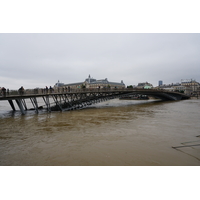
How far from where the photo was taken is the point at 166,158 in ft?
16.5

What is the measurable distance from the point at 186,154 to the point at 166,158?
933 millimetres

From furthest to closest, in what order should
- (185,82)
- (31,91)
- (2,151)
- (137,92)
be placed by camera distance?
(185,82) < (137,92) < (31,91) < (2,151)

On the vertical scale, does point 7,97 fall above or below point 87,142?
above

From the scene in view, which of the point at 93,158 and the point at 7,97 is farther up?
the point at 7,97

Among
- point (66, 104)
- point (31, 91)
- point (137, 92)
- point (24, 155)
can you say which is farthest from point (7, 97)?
point (137, 92)

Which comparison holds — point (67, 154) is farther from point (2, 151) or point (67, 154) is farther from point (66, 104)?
point (66, 104)

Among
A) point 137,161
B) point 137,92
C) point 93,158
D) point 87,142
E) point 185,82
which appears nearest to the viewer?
point 137,161

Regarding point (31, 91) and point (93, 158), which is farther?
point (31, 91)

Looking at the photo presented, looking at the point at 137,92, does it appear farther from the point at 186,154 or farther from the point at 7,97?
the point at 186,154

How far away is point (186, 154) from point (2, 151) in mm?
7754

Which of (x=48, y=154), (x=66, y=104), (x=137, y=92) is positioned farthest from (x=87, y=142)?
(x=137, y=92)

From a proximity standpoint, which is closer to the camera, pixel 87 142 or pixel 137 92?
pixel 87 142

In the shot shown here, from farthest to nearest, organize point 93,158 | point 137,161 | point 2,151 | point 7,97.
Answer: point 7,97 → point 2,151 → point 93,158 → point 137,161

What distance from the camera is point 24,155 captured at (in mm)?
5676
